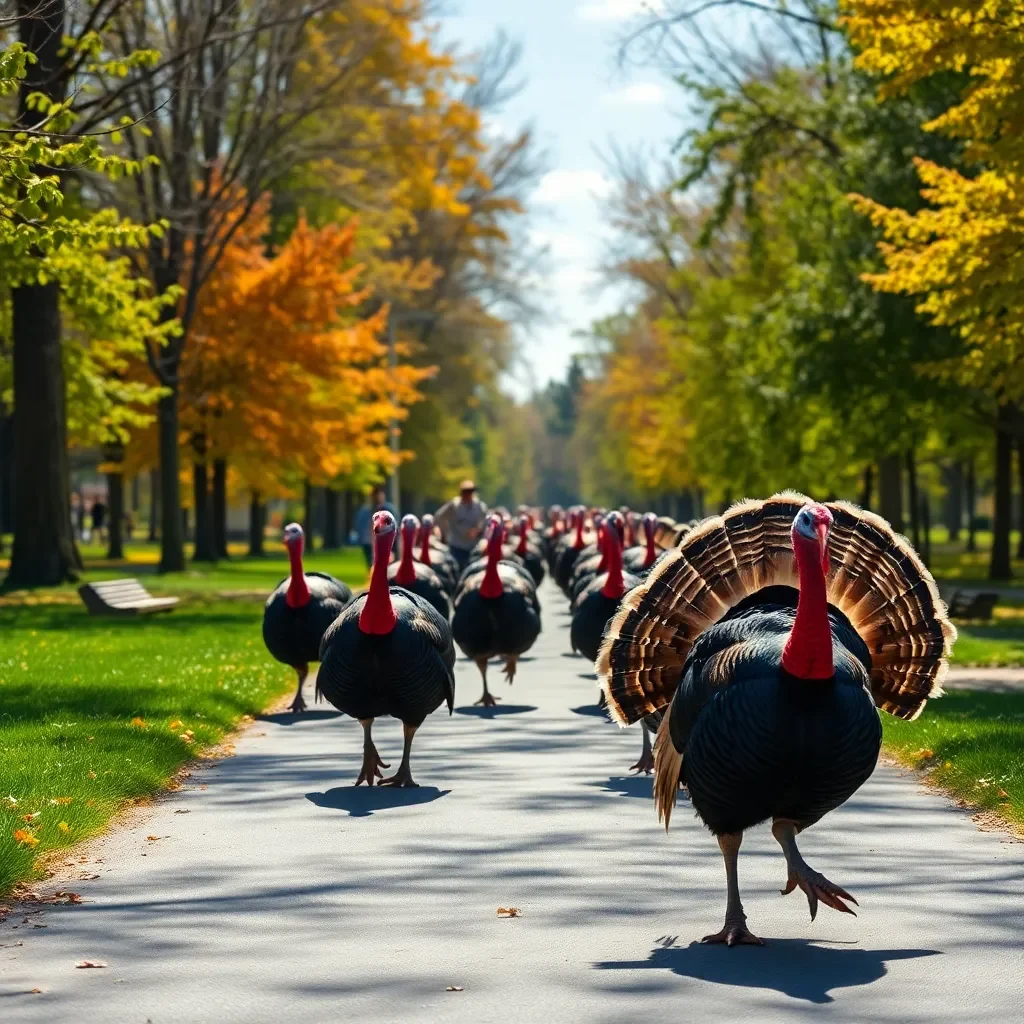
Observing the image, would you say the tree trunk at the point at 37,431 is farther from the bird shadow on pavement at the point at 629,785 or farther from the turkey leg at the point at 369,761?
the bird shadow on pavement at the point at 629,785

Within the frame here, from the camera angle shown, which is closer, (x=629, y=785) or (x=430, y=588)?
(x=629, y=785)

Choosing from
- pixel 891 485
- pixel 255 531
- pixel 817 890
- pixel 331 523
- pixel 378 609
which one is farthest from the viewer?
pixel 331 523

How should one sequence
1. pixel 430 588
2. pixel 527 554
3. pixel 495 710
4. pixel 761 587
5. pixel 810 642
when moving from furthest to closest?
pixel 527 554 → pixel 430 588 → pixel 495 710 → pixel 761 587 → pixel 810 642

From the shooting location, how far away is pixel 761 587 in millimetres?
7766

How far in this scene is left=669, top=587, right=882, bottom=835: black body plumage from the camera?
6.54 m

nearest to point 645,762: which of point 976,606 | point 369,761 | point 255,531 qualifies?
point 369,761

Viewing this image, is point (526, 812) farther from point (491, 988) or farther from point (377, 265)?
point (377, 265)

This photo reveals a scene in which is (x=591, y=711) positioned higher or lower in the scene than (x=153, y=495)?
lower

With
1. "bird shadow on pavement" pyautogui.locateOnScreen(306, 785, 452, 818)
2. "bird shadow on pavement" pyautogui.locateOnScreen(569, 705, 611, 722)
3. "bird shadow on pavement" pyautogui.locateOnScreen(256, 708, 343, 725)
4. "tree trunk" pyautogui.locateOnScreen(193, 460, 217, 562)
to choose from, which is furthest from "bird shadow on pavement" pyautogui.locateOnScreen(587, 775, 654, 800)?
"tree trunk" pyautogui.locateOnScreen(193, 460, 217, 562)

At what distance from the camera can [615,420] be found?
87.7 m

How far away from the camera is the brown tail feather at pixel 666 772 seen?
294 inches

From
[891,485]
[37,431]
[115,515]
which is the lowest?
[115,515]

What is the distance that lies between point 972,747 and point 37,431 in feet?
64.2

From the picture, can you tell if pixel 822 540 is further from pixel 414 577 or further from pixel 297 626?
pixel 414 577
